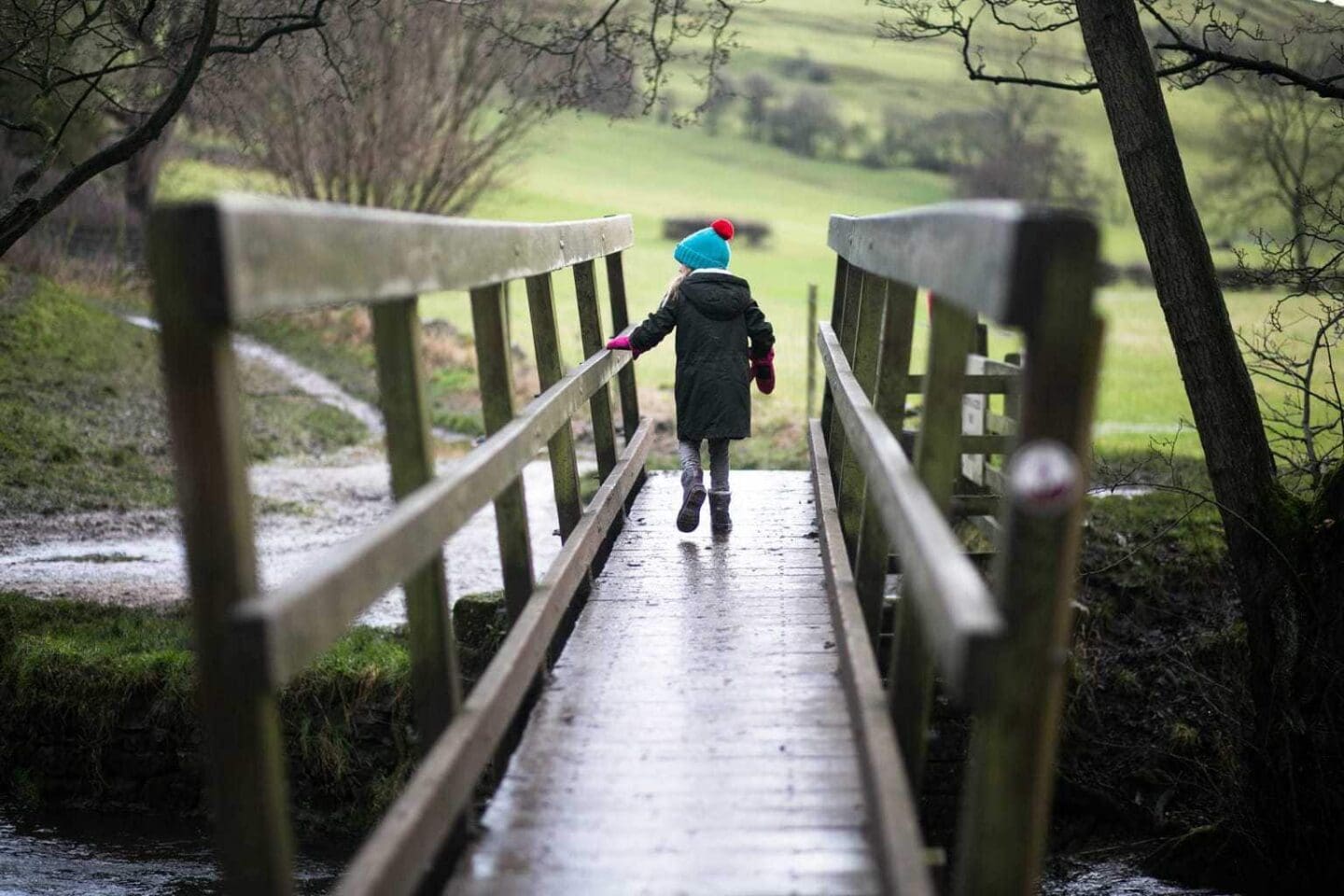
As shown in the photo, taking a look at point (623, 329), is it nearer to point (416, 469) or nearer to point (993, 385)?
point (993, 385)

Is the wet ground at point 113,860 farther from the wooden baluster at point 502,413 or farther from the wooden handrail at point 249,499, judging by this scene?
the wooden handrail at point 249,499

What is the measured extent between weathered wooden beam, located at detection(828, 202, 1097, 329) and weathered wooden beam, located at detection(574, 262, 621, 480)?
12.8 ft

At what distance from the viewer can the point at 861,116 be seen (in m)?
64.4

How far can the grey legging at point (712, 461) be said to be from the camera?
7199 millimetres

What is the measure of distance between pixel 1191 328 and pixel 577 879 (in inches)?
239

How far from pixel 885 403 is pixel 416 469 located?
1710 millimetres

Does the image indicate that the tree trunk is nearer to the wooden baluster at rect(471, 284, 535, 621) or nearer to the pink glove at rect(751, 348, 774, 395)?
the pink glove at rect(751, 348, 774, 395)

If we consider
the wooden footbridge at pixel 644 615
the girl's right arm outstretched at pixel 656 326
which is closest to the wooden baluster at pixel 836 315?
the girl's right arm outstretched at pixel 656 326

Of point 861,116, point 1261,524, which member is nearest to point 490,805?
point 1261,524

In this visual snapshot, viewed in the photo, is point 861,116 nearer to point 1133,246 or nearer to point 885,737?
point 1133,246

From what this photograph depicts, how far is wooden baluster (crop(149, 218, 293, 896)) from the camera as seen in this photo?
2314mm

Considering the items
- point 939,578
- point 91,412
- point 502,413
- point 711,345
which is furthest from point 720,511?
point 91,412

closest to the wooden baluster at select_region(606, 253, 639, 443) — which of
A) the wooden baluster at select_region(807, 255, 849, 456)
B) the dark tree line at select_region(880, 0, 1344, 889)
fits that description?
the wooden baluster at select_region(807, 255, 849, 456)

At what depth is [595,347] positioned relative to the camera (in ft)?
25.2
